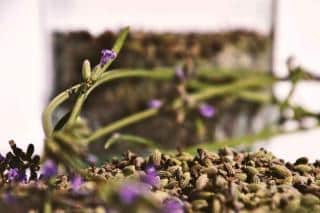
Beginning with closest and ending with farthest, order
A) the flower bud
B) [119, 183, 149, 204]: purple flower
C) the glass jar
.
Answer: [119, 183, 149, 204]: purple flower < the flower bud < the glass jar

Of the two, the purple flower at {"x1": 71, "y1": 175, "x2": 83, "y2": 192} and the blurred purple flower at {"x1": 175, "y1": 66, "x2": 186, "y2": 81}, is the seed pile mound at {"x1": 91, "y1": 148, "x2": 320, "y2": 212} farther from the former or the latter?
the blurred purple flower at {"x1": 175, "y1": 66, "x2": 186, "y2": 81}

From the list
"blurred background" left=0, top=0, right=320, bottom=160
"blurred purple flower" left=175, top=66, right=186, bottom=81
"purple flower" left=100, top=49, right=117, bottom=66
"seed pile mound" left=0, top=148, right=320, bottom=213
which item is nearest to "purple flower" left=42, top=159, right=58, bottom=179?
"seed pile mound" left=0, top=148, right=320, bottom=213

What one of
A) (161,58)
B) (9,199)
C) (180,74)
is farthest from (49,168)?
(161,58)

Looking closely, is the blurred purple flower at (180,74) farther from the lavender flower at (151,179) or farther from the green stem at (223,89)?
the lavender flower at (151,179)

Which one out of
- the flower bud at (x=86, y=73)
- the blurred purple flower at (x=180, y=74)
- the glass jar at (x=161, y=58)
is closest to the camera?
the flower bud at (x=86, y=73)

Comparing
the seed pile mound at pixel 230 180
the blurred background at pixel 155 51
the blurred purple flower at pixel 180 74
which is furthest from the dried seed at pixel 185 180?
the blurred background at pixel 155 51

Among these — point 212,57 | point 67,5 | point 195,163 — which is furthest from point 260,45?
point 195,163
